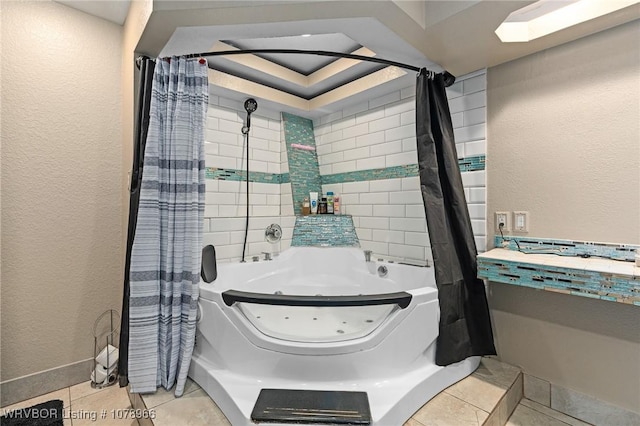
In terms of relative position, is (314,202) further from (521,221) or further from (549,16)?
(549,16)

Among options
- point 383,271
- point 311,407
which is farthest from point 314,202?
point 311,407

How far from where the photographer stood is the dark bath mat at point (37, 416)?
164 cm

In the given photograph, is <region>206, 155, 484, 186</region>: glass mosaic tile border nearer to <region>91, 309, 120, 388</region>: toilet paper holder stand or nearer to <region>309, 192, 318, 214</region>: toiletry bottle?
<region>309, 192, 318, 214</region>: toiletry bottle

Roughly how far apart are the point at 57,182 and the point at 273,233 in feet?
5.22

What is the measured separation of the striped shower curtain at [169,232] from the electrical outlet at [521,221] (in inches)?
76.7

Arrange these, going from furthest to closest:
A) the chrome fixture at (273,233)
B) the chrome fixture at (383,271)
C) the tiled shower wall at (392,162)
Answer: the chrome fixture at (273,233), the chrome fixture at (383,271), the tiled shower wall at (392,162)

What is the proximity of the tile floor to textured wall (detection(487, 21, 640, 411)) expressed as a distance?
22cm

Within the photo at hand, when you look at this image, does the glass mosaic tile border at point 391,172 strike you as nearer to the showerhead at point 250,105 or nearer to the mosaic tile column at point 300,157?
the mosaic tile column at point 300,157

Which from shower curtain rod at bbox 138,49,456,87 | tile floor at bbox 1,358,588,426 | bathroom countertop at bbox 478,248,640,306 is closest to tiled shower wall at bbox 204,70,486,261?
shower curtain rod at bbox 138,49,456,87

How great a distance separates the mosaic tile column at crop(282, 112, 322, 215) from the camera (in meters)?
2.99

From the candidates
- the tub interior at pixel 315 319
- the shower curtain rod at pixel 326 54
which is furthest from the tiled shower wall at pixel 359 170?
the tub interior at pixel 315 319

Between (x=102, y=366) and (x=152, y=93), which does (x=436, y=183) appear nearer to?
(x=152, y=93)

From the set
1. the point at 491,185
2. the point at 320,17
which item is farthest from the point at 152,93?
the point at 491,185

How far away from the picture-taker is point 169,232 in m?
1.70
